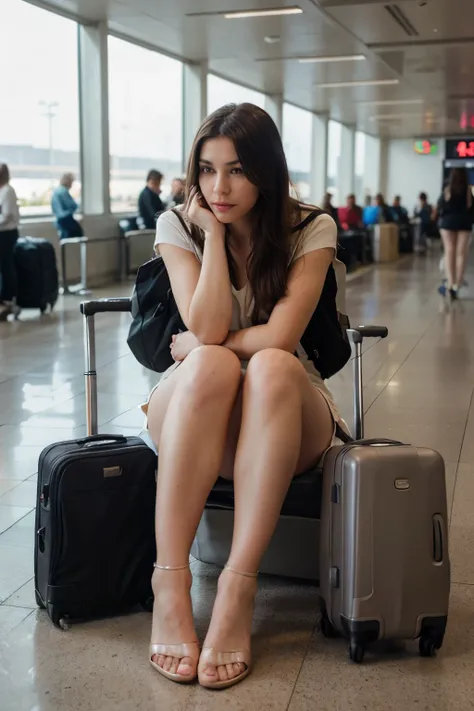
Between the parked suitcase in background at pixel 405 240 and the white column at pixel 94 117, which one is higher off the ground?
the white column at pixel 94 117

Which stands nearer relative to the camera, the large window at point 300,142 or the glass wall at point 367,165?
the large window at point 300,142

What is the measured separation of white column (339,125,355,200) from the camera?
2680 cm

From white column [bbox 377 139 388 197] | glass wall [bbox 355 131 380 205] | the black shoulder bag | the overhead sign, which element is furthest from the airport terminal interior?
white column [bbox 377 139 388 197]

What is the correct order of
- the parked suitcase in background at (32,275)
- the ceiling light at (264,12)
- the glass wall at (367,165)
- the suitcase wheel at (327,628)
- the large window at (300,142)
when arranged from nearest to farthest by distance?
the suitcase wheel at (327,628)
the parked suitcase in background at (32,275)
the ceiling light at (264,12)
the large window at (300,142)
the glass wall at (367,165)

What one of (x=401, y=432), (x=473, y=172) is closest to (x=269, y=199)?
(x=401, y=432)

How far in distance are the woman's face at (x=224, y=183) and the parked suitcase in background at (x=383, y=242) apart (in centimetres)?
1535

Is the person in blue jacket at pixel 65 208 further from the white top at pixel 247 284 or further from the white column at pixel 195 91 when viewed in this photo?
the white top at pixel 247 284

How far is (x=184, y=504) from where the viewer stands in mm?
2020

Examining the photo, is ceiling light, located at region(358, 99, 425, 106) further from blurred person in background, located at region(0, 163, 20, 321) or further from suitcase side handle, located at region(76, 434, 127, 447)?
suitcase side handle, located at region(76, 434, 127, 447)

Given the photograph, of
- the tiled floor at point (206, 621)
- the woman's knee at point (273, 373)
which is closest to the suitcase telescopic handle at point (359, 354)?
the tiled floor at point (206, 621)

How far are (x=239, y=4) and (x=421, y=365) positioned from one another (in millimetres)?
6230

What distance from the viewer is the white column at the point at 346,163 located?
26797mm

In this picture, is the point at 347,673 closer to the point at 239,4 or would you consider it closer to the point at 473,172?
the point at 239,4

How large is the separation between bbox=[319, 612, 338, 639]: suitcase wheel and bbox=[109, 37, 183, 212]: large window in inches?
453
